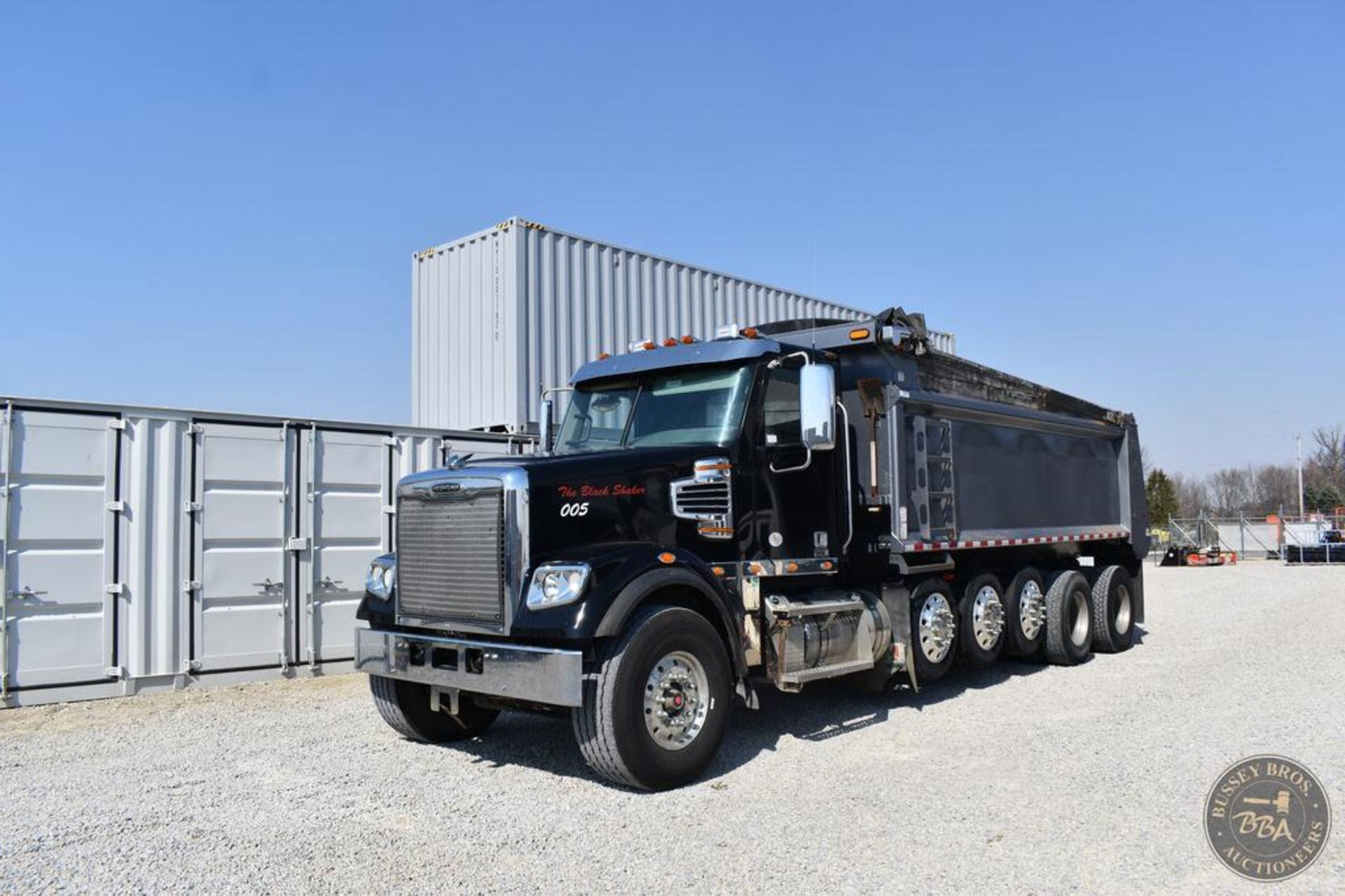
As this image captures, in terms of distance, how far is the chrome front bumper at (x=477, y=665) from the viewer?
5188 millimetres

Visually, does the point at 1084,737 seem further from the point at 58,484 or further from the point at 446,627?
the point at 58,484

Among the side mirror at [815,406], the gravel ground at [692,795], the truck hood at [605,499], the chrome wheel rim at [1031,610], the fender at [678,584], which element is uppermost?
the side mirror at [815,406]

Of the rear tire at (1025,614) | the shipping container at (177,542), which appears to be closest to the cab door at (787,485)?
the rear tire at (1025,614)

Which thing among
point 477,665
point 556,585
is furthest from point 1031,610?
point 477,665

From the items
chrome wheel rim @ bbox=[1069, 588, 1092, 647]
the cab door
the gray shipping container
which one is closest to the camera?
the cab door

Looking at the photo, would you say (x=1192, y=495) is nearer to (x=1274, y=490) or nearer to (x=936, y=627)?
(x=1274, y=490)

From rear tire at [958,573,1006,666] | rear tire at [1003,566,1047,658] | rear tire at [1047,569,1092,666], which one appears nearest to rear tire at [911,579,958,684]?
rear tire at [958,573,1006,666]

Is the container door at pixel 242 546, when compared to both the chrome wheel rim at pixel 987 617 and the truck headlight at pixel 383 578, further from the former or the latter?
the chrome wheel rim at pixel 987 617

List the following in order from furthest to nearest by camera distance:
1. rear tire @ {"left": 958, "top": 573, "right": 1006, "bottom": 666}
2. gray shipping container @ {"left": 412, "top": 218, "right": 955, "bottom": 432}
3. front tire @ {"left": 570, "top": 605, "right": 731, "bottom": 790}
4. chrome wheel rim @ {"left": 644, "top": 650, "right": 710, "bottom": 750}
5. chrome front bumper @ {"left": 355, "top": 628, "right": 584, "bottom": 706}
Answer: gray shipping container @ {"left": 412, "top": 218, "right": 955, "bottom": 432}
rear tire @ {"left": 958, "top": 573, "right": 1006, "bottom": 666}
chrome wheel rim @ {"left": 644, "top": 650, "right": 710, "bottom": 750}
front tire @ {"left": 570, "top": 605, "right": 731, "bottom": 790}
chrome front bumper @ {"left": 355, "top": 628, "right": 584, "bottom": 706}

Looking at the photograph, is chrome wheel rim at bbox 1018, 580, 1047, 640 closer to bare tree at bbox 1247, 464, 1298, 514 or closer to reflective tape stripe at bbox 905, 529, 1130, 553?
reflective tape stripe at bbox 905, 529, 1130, 553

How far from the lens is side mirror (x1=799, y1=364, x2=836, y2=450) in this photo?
244 inches

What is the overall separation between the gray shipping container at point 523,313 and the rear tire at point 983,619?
532 centimetres

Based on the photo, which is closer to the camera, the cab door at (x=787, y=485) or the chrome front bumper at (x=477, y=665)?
the chrome front bumper at (x=477, y=665)

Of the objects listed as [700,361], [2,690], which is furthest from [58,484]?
[700,361]
